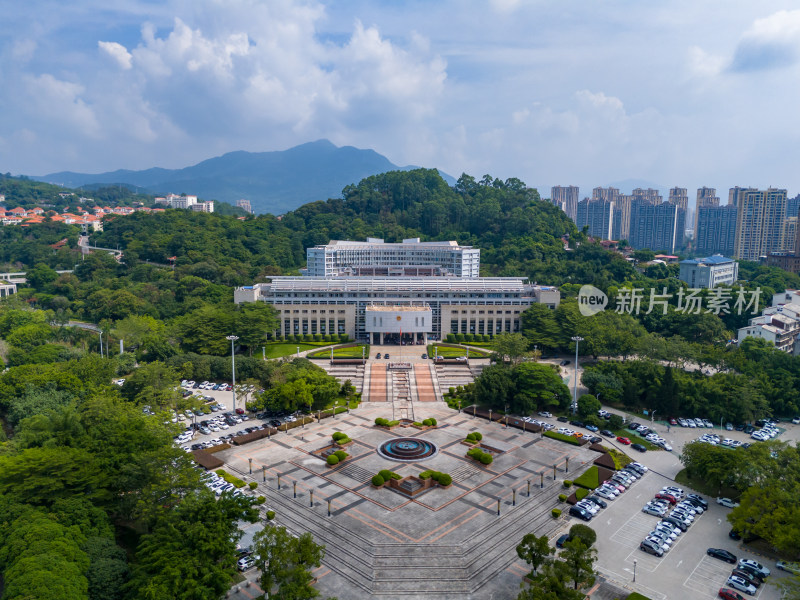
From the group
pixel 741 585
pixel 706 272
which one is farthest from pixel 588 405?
pixel 706 272

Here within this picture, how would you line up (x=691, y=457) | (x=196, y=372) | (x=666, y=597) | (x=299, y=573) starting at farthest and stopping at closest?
(x=196, y=372)
(x=691, y=457)
(x=666, y=597)
(x=299, y=573)

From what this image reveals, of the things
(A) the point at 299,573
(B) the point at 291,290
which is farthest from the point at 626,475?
(B) the point at 291,290

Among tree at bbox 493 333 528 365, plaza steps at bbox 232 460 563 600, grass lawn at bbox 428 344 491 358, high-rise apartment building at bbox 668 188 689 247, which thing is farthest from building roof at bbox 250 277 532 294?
high-rise apartment building at bbox 668 188 689 247

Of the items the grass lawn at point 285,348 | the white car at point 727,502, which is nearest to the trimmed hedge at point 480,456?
the white car at point 727,502

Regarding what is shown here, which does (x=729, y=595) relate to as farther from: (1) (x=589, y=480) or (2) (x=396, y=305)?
(2) (x=396, y=305)

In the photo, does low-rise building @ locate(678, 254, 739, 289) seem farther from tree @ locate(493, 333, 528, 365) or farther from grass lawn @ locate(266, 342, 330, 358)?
grass lawn @ locate(266, 342, 330, 358)

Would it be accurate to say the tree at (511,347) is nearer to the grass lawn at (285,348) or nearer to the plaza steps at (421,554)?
the grass lawn at (285,348)

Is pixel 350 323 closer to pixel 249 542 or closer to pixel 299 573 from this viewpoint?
pixel 249 542
